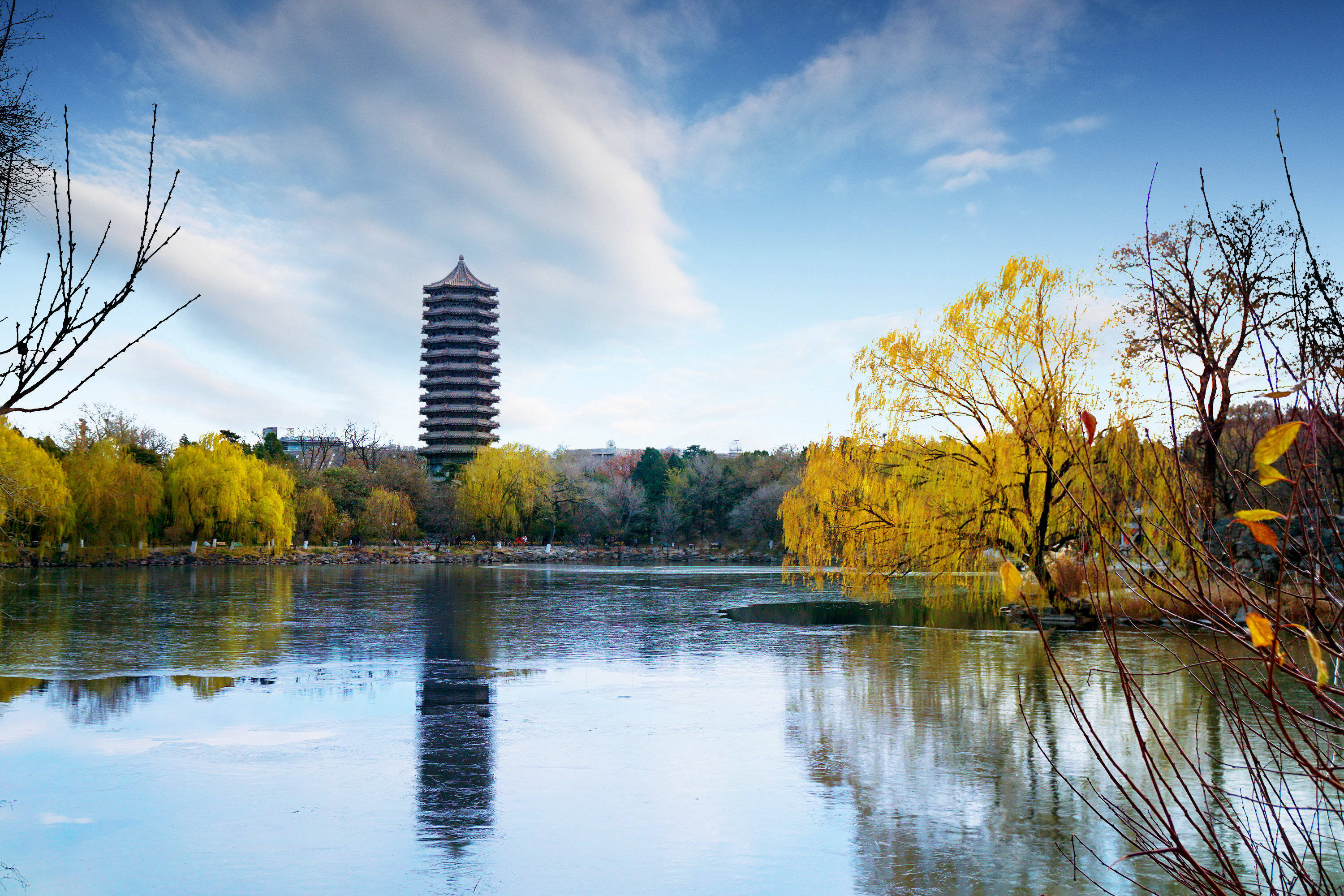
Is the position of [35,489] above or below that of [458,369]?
below

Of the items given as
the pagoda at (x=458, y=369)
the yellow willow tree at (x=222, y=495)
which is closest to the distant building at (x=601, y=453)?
the pagoda at (x=458, y=369)

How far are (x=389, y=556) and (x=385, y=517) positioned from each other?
3.79 m

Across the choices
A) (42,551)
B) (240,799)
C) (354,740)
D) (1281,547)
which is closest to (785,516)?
(354,740)

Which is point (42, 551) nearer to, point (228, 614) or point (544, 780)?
point (228, 614)

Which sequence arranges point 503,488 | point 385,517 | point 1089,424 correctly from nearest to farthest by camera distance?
1. point 1089,424
2. point 385,517
3. point 503,488

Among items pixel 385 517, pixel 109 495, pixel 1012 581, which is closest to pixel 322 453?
pixel 385 517

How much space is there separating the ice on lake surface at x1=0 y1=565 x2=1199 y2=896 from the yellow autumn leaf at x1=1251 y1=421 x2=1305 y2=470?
1956 millimetres

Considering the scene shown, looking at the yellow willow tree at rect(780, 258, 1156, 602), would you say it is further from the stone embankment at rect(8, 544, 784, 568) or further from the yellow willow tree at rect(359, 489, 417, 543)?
the yellow willow tree at rect(359, 489, 417, 543)

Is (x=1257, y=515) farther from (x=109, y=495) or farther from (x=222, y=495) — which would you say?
(x=222, y=495)

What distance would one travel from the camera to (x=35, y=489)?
2345cm

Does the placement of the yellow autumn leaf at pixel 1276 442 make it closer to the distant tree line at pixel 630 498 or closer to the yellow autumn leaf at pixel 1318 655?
the yellow autumn leaf at pixel 1318 655

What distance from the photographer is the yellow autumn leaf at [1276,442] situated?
130 cm

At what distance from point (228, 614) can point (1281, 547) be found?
55.4 ft

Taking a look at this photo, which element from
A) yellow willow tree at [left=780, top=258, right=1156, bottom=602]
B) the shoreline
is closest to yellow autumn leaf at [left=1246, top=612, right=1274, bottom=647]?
yellow willow tree at [left=780, top=258, right=1156, bottom=602]
